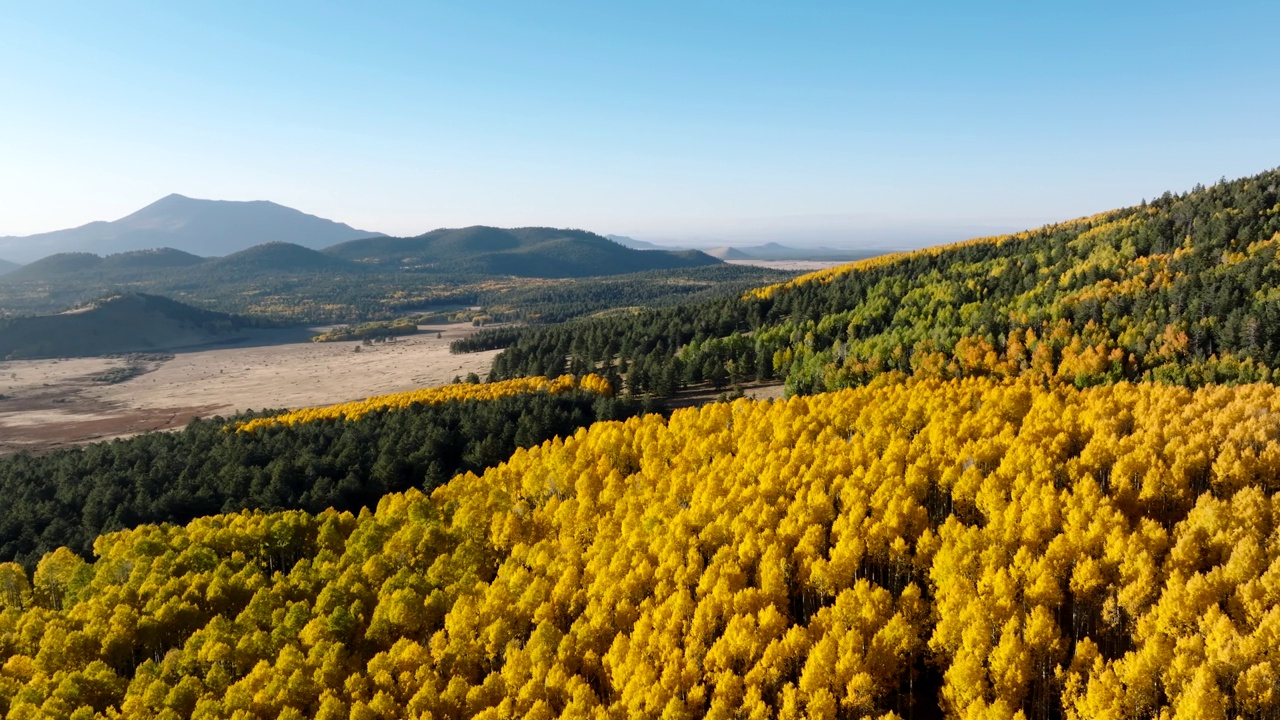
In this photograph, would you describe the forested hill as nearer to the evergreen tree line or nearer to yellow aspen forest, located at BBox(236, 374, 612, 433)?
yellow aspen forest, located at BBox(236, 374, 612, 433)

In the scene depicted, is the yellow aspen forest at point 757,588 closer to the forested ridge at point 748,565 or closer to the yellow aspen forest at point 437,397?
the forested ridge at point 748,565

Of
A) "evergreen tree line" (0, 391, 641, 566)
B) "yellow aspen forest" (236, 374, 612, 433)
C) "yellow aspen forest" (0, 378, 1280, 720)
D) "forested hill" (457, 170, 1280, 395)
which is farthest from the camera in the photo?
"yellow aspen forest" (236, 374, 612, 433)

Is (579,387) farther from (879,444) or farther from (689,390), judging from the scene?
(879,444)

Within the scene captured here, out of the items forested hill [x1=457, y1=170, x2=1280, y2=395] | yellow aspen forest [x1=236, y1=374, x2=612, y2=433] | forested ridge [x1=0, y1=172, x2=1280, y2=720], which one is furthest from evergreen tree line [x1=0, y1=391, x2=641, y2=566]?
forested hill [x1=457, y1=170, x2=1280, y2=395]

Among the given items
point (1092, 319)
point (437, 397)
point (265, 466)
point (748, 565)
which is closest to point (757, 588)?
point (748, 565)

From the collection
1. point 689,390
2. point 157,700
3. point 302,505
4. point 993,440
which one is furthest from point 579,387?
point 157,700

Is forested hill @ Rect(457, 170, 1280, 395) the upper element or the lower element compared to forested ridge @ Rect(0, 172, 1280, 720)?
upper

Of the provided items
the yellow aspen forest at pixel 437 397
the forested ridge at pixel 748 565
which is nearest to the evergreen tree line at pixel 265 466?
the forested ridge at pixel 748 565
